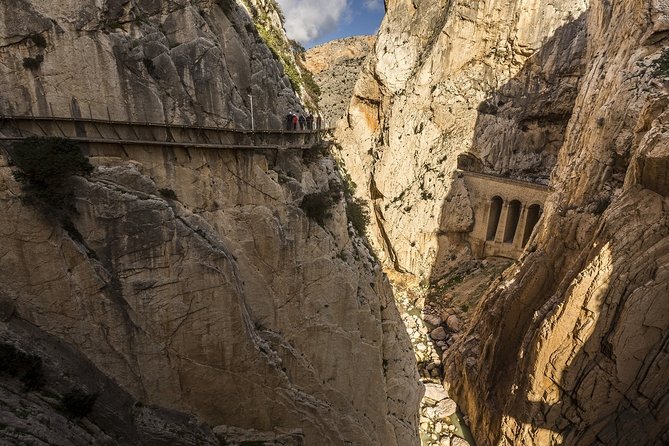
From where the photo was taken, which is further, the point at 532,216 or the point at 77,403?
the point at 532,216

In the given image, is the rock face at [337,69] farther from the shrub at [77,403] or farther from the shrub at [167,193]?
the shrub at [77,403]

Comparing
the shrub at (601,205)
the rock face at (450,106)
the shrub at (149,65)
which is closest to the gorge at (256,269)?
the shrub at (149,65)

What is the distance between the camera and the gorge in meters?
9.10

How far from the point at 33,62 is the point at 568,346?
70.0 feet

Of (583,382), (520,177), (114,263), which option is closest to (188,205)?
(114,263)

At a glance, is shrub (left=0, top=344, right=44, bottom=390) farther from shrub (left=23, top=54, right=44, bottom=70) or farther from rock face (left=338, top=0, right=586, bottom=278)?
rock face (left=338, top=0, right=586, bottom=278)

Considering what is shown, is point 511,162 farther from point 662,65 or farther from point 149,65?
point 149,65

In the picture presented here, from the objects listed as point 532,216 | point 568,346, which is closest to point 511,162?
point 532,216

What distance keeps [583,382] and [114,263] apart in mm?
18248

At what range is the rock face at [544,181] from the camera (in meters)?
14.8

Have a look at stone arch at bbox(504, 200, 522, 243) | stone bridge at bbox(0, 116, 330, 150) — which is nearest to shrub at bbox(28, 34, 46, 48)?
stone bridge at bbox(0, 116, 330, 150)

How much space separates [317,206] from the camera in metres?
13.2

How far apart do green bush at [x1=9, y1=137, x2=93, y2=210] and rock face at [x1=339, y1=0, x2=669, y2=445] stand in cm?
1889

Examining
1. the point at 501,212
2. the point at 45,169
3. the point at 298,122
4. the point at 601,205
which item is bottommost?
the point at 501,212
